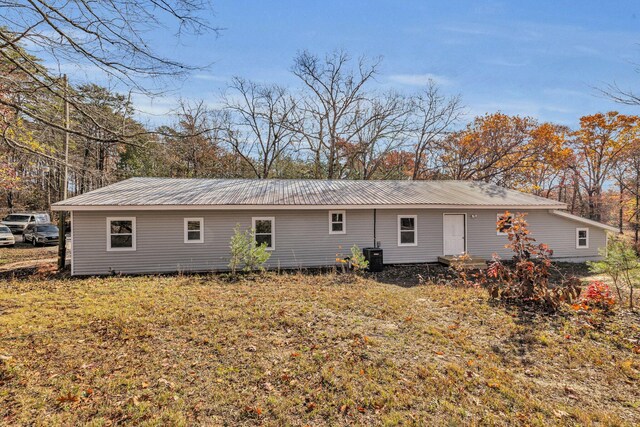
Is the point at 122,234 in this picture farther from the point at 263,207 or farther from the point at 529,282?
the point at 529,282

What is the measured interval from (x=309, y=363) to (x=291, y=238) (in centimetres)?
761

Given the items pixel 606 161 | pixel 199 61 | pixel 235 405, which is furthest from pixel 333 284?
pixel 606 161

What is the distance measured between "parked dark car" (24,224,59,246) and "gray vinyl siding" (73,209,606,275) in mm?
11100

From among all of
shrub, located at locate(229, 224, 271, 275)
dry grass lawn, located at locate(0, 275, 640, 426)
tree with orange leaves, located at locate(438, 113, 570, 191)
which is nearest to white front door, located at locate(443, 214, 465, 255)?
dry grass lawn, located at locate(0, 275, 640, 426)

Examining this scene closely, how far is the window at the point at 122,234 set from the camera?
34.3 feet

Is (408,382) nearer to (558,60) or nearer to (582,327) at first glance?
(582,327)

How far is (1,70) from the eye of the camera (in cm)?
470

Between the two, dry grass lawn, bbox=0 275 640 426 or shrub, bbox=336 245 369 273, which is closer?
dry grass lawn, bbox=0 275 640 426

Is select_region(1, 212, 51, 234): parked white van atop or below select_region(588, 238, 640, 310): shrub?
atop

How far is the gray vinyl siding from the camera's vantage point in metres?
10.3

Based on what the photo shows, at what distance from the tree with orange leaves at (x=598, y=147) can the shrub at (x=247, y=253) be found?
88.8 feet

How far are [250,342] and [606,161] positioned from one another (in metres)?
31.6

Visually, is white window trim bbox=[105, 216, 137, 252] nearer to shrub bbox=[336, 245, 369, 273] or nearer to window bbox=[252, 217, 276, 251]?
window bbox=[252, 217, 276, 251]

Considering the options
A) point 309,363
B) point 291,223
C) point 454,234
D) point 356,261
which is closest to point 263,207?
point 291,223
